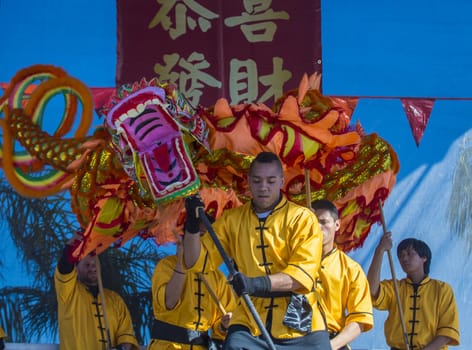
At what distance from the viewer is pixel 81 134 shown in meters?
5.33

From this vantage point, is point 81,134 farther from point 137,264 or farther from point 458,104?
point 458,104

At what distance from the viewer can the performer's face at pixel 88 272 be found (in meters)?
6.17

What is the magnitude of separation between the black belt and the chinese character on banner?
5.67 ft

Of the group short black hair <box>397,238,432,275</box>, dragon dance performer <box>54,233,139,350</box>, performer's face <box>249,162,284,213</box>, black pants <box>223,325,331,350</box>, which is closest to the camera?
black pants <box>223,325,331,350</box>

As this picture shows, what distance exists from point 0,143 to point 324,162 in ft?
5.19

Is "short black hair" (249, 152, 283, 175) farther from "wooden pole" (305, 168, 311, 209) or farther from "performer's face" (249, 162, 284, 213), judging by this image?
"wooden pole" (305, 168, 311, 209)

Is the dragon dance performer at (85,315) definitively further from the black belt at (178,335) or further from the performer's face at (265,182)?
the performer's face at (265,182)

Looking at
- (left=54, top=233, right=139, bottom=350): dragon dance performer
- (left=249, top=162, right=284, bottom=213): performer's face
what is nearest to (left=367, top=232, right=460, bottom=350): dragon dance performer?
(left=54, top=233, right=139, bottom=350): dragon dance performer

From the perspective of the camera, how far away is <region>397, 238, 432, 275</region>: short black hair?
636 cm

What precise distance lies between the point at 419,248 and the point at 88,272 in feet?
6.36

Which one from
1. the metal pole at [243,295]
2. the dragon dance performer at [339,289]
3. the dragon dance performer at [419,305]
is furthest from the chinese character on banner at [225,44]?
the metal pole at [243,295]

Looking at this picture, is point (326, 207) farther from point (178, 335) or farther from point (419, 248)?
point (419, 248)

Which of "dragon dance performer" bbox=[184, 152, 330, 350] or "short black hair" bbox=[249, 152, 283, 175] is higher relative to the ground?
"short black hair" bbox=[249, 152, 283, 175]

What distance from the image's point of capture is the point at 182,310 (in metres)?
5.41
